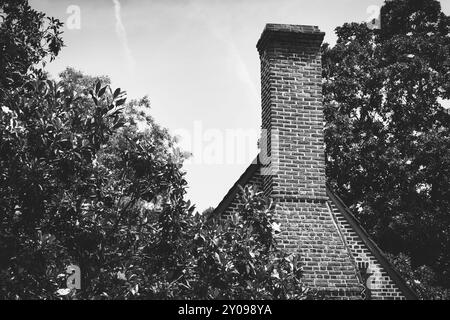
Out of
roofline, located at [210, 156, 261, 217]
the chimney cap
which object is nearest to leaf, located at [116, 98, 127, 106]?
roofline, located at [210, 156, 261, 217]

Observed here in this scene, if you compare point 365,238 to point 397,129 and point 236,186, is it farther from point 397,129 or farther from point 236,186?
point 397,129

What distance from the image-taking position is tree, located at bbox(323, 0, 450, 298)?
23.3 m

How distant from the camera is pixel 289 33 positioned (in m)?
11.7

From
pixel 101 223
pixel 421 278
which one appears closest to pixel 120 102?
pixel 101 223

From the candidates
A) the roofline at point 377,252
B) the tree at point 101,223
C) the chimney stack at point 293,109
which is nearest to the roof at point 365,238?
the roofline at point 377,252

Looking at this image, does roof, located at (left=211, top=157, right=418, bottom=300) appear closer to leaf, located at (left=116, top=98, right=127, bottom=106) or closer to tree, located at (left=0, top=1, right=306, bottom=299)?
tree, located at (left=0, top=1, right=306, bottom=299)

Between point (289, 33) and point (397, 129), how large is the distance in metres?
15.0

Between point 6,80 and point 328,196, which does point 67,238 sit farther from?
point 328,196

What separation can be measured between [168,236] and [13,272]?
2059mm

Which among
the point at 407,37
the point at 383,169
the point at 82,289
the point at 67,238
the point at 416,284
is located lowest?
the point at 416,284

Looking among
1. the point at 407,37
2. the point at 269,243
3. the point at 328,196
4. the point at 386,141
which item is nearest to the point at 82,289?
the point at 269,243

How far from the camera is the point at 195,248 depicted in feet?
26.5

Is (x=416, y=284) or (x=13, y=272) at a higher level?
(x=13, y=272)
